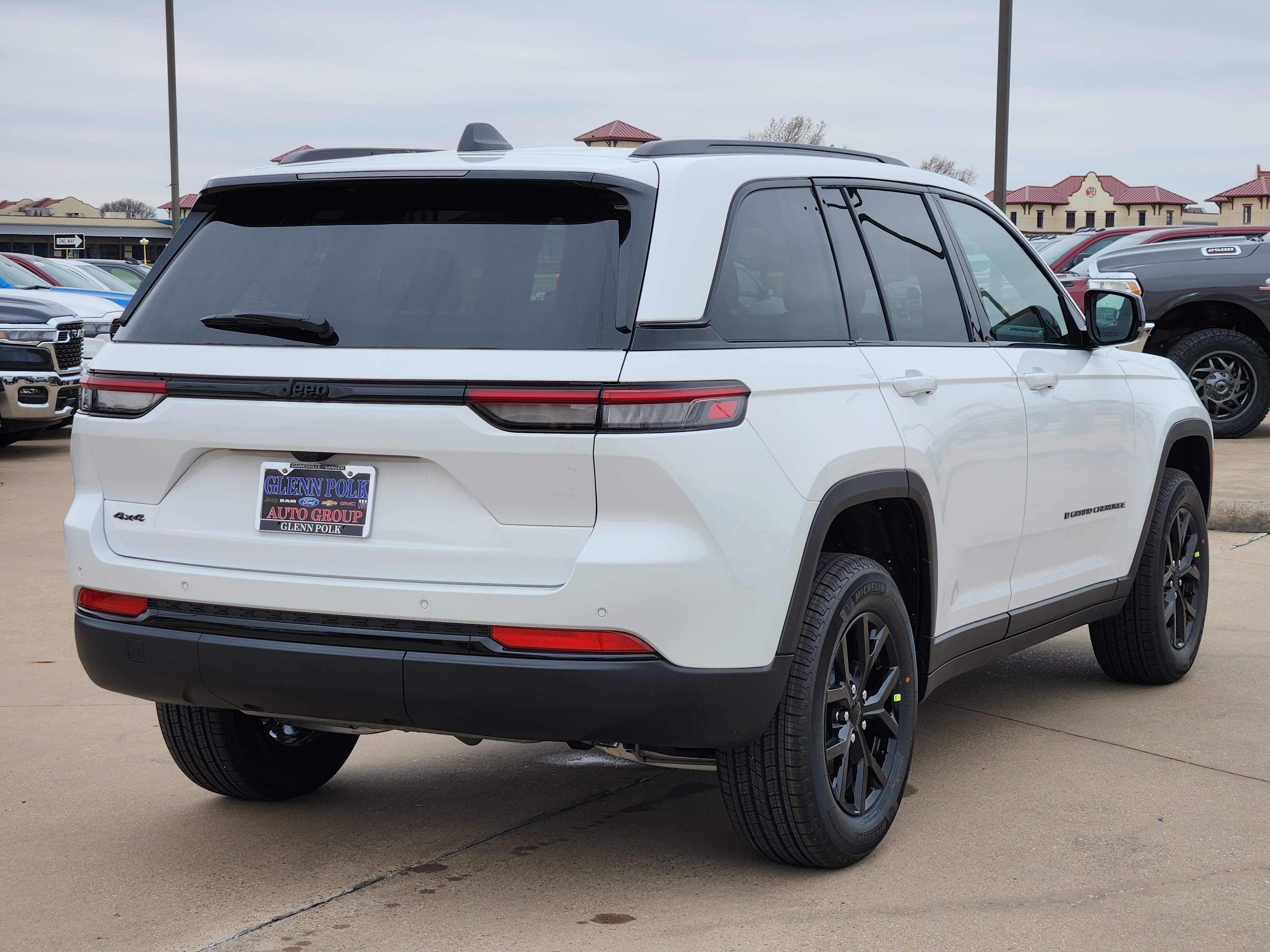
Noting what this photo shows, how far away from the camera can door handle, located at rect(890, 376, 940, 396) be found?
390 cm

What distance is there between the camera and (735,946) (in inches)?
130

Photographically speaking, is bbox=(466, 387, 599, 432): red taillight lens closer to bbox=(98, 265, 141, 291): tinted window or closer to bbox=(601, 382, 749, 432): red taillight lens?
bbox=(601, 382, 749, 432): red taillight lens

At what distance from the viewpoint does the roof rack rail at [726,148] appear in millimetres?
3539

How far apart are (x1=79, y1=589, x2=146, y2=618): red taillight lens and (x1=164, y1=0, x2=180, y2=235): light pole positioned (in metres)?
22.2

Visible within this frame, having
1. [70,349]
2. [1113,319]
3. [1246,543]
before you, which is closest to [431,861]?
[1113,319]

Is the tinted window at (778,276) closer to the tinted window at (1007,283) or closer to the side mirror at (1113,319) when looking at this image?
the tinted window at (1007,283)

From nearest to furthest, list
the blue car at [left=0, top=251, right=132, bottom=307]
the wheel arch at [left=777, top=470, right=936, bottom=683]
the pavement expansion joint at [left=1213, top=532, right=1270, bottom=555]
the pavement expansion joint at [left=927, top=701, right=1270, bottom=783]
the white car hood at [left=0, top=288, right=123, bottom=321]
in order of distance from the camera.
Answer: the wheel arch at [left=777, top=470, right=936, bottom=683]
the pavement expansion joint at [left=927, top=701, right=1270, bottom=783]
the pavement expansion joint at [left=1213, top=532, right=1270, bottom=555]
the white car hood at [left=0, top=288, right=123, bottom=321]
the blue car at [left=0, top=251, right=132, bottom=307]

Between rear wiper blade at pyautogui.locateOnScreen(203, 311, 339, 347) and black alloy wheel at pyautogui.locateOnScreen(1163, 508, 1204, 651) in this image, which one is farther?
black alloy wheel at pyautogui.locateOnScreen(1163, 508, 1204, 651)

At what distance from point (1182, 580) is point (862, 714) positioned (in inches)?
104

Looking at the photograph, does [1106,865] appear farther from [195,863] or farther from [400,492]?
[195,863]

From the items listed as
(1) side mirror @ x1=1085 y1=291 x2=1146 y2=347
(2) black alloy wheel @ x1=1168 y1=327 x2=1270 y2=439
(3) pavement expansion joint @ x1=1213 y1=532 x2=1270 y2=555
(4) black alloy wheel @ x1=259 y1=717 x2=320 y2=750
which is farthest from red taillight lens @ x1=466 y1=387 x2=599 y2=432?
(2) black alloy wheel @ x1=1168 y1=327 x2=1270 y2=439

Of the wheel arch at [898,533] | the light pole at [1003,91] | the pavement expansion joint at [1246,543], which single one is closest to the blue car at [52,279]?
the light pole at [1003,91]

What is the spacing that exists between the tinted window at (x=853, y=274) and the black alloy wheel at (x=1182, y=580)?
2.17 metres

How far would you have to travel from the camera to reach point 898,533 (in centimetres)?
408
